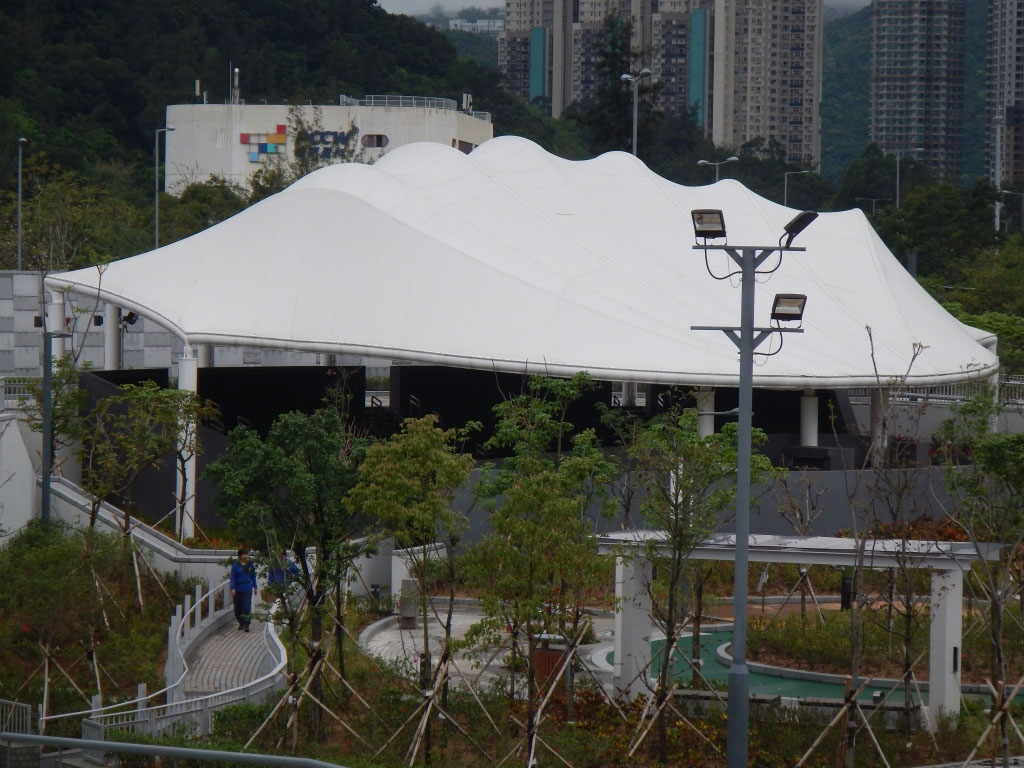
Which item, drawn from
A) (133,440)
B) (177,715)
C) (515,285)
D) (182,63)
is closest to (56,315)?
(133,440)

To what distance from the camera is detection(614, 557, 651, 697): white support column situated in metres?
Result: 20.2

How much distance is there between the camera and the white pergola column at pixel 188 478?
1203 inches

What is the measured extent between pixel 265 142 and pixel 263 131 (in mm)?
755

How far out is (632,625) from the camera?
2048cm

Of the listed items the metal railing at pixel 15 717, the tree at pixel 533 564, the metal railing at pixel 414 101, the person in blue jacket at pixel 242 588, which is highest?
the metal railing at pixel 414 101

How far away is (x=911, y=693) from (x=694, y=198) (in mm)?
22468

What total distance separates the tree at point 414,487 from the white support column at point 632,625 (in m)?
2.65

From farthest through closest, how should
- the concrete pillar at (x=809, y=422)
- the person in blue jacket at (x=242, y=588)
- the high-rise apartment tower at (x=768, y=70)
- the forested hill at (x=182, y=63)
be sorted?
the high-rise apartment tower at (x=768, y=70), the forested hill at (x=182, y=63), the concrete pillar at (x=809, y=422), the person in blue jacket at (x=242, y=588)

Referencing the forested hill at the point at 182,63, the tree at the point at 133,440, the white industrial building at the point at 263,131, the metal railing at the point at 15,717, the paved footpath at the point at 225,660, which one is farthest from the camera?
the white industrial building at the point at 263,131

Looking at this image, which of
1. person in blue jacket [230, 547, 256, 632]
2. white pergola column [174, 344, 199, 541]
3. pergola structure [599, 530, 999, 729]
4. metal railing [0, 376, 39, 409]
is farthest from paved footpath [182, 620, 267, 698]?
metal railing [0, 376, 39, 409]

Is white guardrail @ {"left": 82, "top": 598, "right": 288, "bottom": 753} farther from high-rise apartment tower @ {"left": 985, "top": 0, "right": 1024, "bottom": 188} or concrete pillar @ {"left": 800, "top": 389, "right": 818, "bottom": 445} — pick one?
high-rise apartment tower @ {"left": 985, "top": 0, "right": 1024, "bottom": 188}

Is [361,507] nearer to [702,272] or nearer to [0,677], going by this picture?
[0,677]

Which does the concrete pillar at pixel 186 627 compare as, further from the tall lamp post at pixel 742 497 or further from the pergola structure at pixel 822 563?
the tall lamp post at pixel 742 497

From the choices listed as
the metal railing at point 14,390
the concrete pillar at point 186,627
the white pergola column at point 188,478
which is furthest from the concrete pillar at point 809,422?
the metal railing at point 14,390
